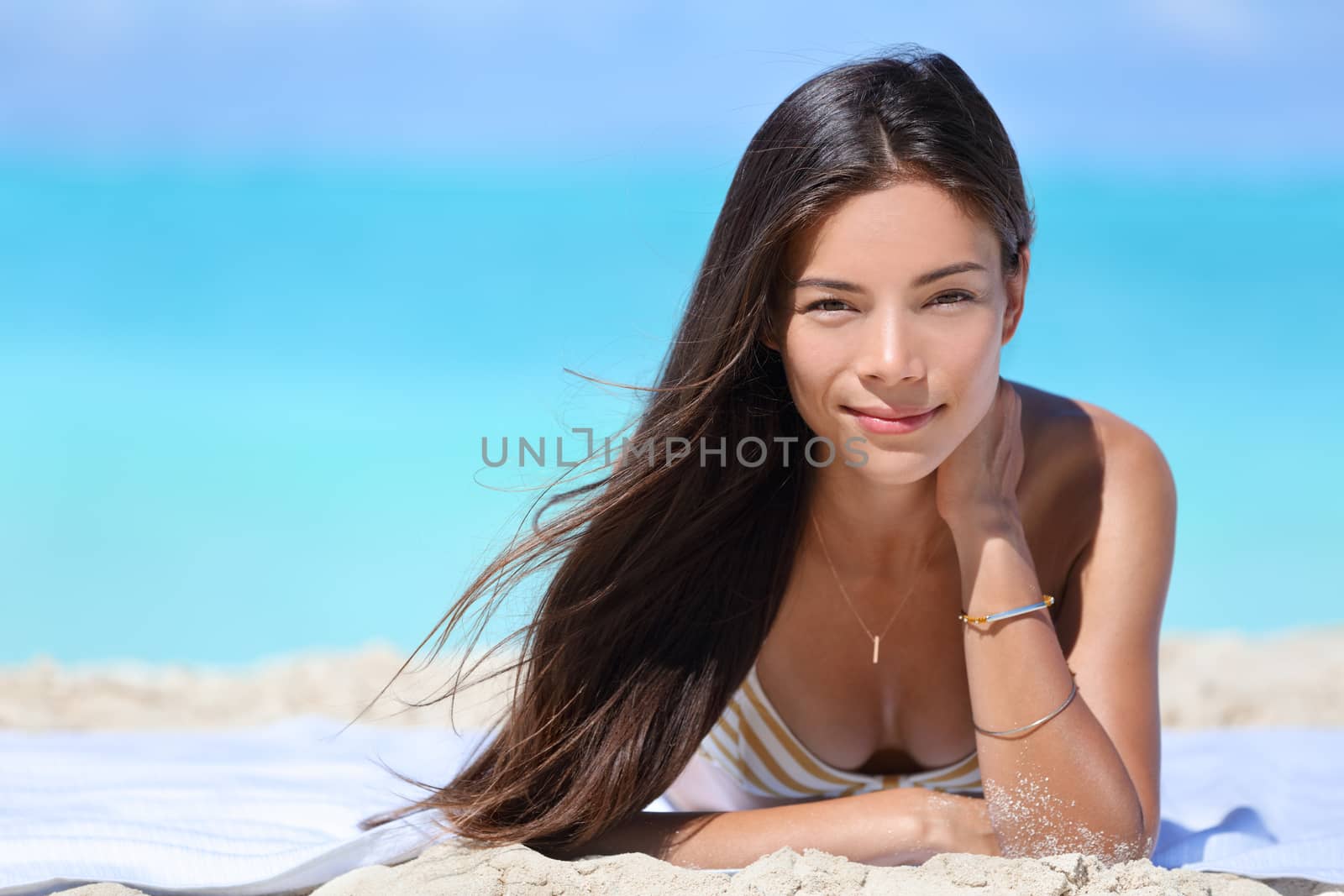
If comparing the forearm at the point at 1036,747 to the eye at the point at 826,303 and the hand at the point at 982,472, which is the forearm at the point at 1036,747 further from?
the eye at the point at 826,303

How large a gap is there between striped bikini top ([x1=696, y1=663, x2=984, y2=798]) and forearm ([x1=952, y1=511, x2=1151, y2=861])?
28.4 inches

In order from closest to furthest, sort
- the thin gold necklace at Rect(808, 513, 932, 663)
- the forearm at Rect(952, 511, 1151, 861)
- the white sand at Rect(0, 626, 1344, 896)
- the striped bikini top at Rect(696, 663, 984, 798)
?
1. the white sand at Rect(0, 626, 1344, 896)
2. the forearm at Rect(952, 511, 1151, 861)
3. the thin gold necklace at Rect(808, 513, 932, 663)
4. the striped bikini top at Rect(696, 663, 984, 798)

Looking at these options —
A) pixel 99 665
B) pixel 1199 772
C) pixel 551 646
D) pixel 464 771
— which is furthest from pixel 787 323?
pixel 99 665

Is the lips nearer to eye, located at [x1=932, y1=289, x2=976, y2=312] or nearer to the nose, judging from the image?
the nose

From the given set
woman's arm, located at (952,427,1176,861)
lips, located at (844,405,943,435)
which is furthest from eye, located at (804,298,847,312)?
woman's arm, located at (952,427,1176,861)

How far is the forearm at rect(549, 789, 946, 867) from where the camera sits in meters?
2.18

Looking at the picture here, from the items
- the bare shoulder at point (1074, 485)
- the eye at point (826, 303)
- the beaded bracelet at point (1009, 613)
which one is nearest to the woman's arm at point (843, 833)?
the beaded bracelet at point (1009, 613)

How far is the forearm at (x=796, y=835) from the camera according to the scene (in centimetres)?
218

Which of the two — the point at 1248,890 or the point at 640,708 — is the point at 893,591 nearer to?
the point at 640,708

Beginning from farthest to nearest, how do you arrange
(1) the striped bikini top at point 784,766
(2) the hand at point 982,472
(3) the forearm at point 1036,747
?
(1) the striped bikini top at point 784,766 < (2) the hand at point 982,472 < (3) the forearm at point 1036,747

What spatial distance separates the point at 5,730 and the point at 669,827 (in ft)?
11.7

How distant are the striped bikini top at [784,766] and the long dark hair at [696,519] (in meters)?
0.39

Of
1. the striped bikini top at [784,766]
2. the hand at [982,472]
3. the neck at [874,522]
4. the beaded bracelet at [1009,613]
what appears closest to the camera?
the beaded bracelet at [1009,613]

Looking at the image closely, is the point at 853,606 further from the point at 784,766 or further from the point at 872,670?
the point at 784,766
